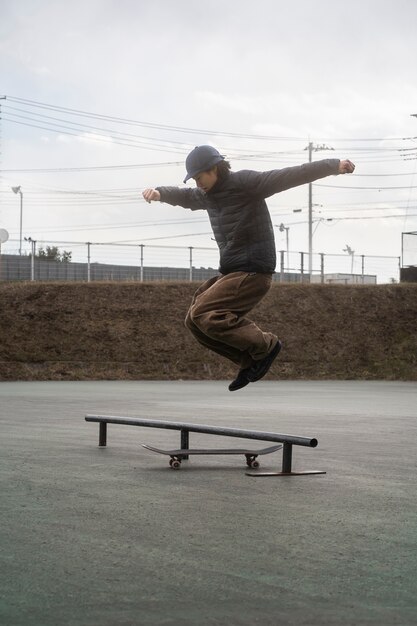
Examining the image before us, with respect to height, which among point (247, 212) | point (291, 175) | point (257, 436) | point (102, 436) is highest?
point (291, 175)

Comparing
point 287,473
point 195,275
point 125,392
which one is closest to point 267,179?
point 287,473

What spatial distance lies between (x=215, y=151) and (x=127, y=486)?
2.53 m

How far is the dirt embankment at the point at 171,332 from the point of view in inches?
1157

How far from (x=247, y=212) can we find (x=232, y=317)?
813 millimetres

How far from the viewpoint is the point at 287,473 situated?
7.19m

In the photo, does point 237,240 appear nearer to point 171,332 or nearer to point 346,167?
point 346,167

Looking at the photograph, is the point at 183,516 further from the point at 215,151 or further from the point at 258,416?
the point at 258,416

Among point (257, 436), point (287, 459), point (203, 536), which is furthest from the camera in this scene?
point (287, 459)

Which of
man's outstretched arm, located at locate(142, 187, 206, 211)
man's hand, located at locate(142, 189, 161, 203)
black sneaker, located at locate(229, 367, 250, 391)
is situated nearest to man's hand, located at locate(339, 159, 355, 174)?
man's outstretched arm, located at locate(142, 187, 206, 211)

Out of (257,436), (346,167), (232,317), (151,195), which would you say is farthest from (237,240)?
(257,436)

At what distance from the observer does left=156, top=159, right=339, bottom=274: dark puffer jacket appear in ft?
22.3

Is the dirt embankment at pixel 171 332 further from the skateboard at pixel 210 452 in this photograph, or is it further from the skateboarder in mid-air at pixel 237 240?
the skateboarder in mid-air at pixel 237 240

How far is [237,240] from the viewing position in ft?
23.0

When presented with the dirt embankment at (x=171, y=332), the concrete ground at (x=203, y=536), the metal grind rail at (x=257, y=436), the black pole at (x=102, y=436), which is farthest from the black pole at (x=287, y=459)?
the dirt embankment at (x=171, y=332)
